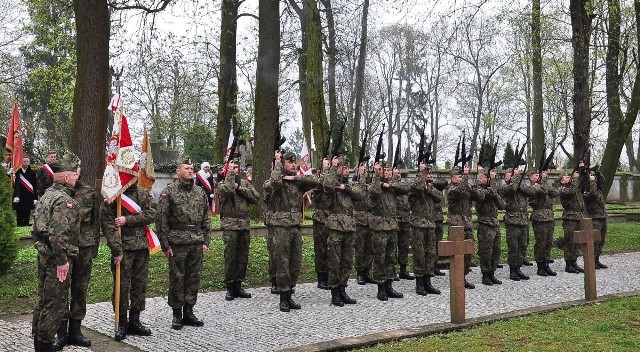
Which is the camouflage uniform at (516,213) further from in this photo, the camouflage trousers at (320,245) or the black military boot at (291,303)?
the black military boot at (291,303)

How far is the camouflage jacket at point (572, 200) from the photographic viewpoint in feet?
43.1

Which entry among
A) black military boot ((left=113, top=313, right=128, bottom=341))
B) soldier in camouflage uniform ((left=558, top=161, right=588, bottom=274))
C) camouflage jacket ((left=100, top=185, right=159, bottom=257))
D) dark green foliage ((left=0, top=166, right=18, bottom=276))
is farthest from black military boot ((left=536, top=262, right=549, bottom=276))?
dark green foliage ((left=0, top=166, right=18, bottom=276))

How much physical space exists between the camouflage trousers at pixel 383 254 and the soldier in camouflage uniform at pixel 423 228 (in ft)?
1.57

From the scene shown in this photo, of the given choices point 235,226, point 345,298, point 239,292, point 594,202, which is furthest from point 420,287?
point 594,202

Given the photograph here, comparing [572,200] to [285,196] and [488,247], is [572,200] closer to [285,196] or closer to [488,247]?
[488,247]

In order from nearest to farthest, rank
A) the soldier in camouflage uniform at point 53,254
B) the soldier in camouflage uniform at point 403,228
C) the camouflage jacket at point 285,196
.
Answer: the soldier in camouflage uniform at point 53,254 < the camouflage jacket at point 285,196 < the soldier in camouflage uniform at point 403,228

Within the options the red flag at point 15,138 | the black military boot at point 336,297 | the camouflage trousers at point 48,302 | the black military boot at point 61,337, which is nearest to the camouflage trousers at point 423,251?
the black military boot at point 336,297

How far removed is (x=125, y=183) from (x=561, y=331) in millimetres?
5160

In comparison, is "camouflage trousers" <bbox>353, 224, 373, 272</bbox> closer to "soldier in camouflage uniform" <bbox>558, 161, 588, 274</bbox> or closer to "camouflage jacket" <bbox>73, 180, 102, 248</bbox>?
"soldier in camouflage uniform" <bbox>558, 161, 588, 274</bbox>

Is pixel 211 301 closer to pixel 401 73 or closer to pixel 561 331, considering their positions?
pixel 561 331

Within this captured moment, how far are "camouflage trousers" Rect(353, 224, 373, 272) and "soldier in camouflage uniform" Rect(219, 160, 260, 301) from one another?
1874 millimetres

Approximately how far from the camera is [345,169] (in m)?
10.3

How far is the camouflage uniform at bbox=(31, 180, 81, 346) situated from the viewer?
616cm

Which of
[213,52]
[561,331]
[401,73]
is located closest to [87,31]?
[561,331]
